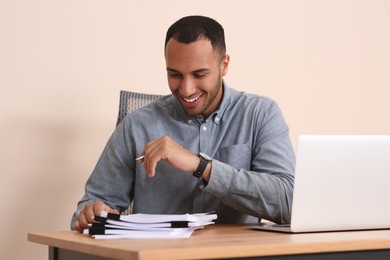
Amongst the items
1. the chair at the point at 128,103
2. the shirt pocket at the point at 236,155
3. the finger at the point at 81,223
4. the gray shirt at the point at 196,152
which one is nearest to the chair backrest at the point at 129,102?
the chair at the point at 128,103

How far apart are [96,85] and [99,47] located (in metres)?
0.14

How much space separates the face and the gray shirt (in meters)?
0.06

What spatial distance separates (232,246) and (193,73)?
90cm

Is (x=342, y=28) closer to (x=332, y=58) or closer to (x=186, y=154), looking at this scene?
(x=332, y=58)

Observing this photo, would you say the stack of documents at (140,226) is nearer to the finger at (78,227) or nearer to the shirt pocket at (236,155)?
the finger at (78,227)

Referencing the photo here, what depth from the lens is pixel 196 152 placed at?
2035mm

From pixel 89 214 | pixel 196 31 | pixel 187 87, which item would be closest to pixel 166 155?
pixel 89 214

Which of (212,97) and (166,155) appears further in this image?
(212,97)

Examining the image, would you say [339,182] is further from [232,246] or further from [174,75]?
[174,75]

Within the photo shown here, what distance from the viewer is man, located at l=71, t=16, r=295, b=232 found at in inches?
77.0

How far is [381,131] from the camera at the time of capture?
3.43m

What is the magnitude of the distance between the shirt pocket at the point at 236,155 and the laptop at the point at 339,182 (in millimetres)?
507

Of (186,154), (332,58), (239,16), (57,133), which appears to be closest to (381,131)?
(332,58)

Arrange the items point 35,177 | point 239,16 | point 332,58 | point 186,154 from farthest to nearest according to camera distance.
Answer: point 332,58
point 239,16
point 35,177
point 186,154
